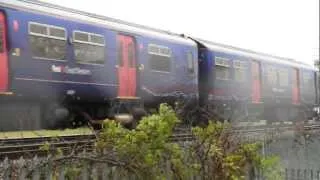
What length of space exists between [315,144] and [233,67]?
998cm

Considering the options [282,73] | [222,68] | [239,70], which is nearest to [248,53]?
[239,70]

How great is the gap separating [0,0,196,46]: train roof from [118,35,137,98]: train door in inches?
12.2

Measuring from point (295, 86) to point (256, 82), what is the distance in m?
4.26

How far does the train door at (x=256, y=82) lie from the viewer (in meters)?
21.7

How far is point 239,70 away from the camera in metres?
20.6

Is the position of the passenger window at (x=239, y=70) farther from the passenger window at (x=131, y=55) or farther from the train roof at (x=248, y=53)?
the passenger window at (x=131, y=55)

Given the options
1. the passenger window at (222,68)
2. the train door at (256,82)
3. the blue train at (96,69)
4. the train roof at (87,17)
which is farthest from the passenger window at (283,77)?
the train roof at (87,17)

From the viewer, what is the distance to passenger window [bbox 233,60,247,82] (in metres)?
20.3

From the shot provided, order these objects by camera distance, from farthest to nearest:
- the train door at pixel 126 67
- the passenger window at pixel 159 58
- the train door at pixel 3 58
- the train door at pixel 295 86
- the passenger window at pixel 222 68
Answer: the train door at pixel 295 86
the passenger window at pixel 222 68
the passenger window at pixel 159 58
the train door at pixel 126 67
the train door at pixel 3 58

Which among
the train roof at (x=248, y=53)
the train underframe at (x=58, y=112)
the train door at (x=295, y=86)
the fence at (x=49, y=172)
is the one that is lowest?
the fence at (x=49, y=172)

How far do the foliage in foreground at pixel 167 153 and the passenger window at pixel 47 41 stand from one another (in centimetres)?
606

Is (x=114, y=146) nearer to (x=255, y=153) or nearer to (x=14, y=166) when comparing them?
(x=14, y=166)

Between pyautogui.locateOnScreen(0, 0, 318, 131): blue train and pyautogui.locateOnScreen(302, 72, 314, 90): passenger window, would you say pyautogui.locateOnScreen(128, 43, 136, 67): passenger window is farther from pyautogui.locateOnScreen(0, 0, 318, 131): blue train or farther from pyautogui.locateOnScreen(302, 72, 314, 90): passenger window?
pyautogui.locateOnScreen(302, 72, 314, 90): passenger window

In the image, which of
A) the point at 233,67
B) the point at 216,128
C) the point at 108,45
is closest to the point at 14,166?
the point at 216,128
